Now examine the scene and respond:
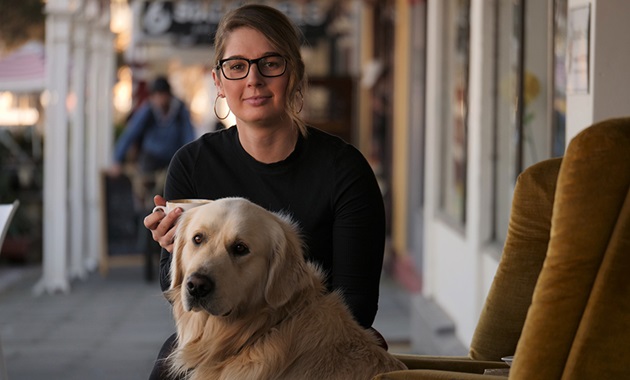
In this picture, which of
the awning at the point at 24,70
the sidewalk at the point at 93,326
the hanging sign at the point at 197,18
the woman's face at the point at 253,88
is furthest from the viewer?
the awning at the point at 24,70

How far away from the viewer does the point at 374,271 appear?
3.18 meters

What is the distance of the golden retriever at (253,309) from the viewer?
255cm

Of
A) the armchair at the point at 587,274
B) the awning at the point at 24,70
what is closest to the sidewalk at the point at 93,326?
the awning at the point at 24,70

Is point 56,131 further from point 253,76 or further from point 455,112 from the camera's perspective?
point 253,76

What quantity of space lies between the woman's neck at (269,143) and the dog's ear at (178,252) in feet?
1.75

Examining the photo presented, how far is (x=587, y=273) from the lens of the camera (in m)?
2.17

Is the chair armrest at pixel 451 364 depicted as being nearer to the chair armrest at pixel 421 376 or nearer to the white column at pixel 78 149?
the chair armrest at pixel 421 376

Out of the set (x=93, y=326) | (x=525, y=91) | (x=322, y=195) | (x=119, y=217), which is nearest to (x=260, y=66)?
(x=322, y=195)

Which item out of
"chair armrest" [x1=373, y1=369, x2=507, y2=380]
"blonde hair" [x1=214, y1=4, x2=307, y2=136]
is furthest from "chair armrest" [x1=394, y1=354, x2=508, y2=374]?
"blonde hair" [x1=214, y1=4, x2=307, y2=136]

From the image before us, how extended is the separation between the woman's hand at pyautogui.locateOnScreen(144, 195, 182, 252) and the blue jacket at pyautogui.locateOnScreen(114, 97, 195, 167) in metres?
8.43

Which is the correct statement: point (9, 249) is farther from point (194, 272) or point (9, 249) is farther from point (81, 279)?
point (194, 272)

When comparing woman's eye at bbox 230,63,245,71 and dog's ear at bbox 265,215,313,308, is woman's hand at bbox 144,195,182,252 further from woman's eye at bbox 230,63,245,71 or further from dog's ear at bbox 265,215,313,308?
woman's eye at bbox 230,63,245,71

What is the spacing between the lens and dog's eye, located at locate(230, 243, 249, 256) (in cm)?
256

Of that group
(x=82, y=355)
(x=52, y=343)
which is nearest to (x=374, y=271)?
(x=82, y=355)
